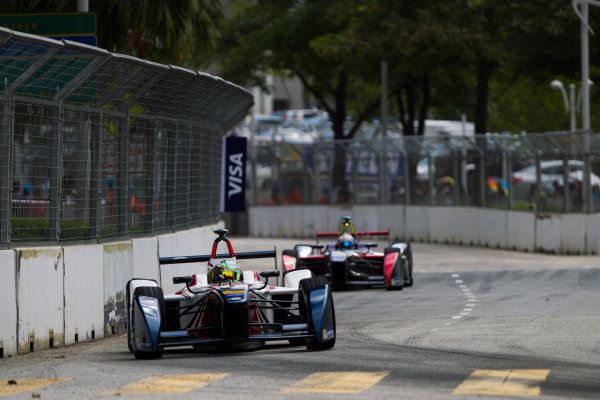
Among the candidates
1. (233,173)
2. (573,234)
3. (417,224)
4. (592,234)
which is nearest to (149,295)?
(233,173)

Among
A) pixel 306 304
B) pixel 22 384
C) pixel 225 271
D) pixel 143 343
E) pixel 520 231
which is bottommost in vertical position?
pixel 22 384

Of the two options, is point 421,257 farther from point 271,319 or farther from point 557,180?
point 271,319

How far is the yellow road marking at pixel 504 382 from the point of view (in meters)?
8.38

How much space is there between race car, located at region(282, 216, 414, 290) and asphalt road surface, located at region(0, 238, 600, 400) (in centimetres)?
221

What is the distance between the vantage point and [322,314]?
11102 millimetres

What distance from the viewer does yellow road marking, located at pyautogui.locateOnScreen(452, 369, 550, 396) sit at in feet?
27.5

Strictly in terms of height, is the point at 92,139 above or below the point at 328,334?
above

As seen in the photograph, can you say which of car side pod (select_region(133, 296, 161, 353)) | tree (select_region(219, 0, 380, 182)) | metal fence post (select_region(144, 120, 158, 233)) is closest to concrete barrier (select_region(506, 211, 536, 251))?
tree (select_region(219, 0, 380, 182))

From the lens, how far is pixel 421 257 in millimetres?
27688

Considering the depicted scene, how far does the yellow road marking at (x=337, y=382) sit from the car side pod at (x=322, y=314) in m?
1.52

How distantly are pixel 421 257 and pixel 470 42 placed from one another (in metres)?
9.19

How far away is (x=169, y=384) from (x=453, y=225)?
24.5 meters

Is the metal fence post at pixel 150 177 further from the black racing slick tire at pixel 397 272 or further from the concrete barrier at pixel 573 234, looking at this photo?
the concrete barrier at pixel 573 234

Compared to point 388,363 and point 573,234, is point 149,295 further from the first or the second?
point 573,234
